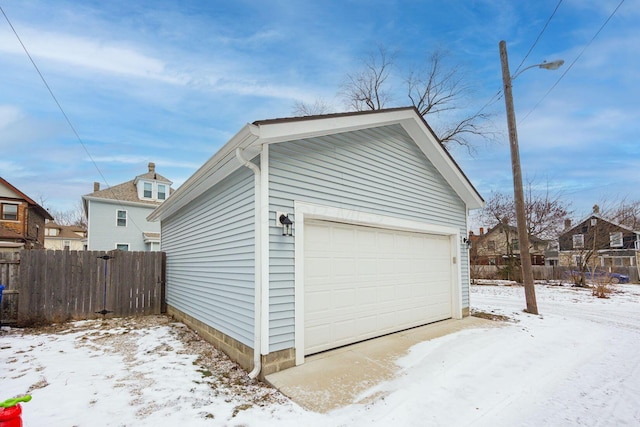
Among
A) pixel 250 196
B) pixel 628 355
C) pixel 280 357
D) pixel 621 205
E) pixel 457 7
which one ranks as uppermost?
pixel 457 7

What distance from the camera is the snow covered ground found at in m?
3.13

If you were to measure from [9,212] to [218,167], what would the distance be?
69.1ft

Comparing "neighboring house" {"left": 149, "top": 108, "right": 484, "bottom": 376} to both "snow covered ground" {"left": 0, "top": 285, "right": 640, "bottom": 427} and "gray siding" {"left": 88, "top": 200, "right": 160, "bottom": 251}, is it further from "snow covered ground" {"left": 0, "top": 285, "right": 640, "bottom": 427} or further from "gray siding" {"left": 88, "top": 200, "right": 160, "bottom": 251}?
"gray siding" {"left": 88, "top": 200, "right": 160, "bottom": 251}

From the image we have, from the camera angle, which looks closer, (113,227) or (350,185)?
(350,185)

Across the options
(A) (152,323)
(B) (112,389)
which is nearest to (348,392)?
(B) (112,389)

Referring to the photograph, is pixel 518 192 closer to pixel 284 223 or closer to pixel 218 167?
pixel 284 223

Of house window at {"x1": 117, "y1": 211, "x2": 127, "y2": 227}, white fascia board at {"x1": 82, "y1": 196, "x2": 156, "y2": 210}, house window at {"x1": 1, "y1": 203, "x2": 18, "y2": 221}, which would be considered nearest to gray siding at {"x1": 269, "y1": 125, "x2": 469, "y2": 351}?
white fascia board at {"x1": 82, "y1": 196, "x2": 156, "y2": 210}

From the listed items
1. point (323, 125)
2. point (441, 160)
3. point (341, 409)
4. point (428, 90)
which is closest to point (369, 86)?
point (428, 90)

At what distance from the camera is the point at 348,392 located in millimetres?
3674

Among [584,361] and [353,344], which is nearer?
[584,361]

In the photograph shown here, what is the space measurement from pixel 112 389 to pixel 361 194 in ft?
14.1

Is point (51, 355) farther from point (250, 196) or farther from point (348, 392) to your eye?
point (348, 392)

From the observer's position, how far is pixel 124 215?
1920 centimetres

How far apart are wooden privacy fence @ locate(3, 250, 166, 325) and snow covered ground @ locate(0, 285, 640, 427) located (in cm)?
86
